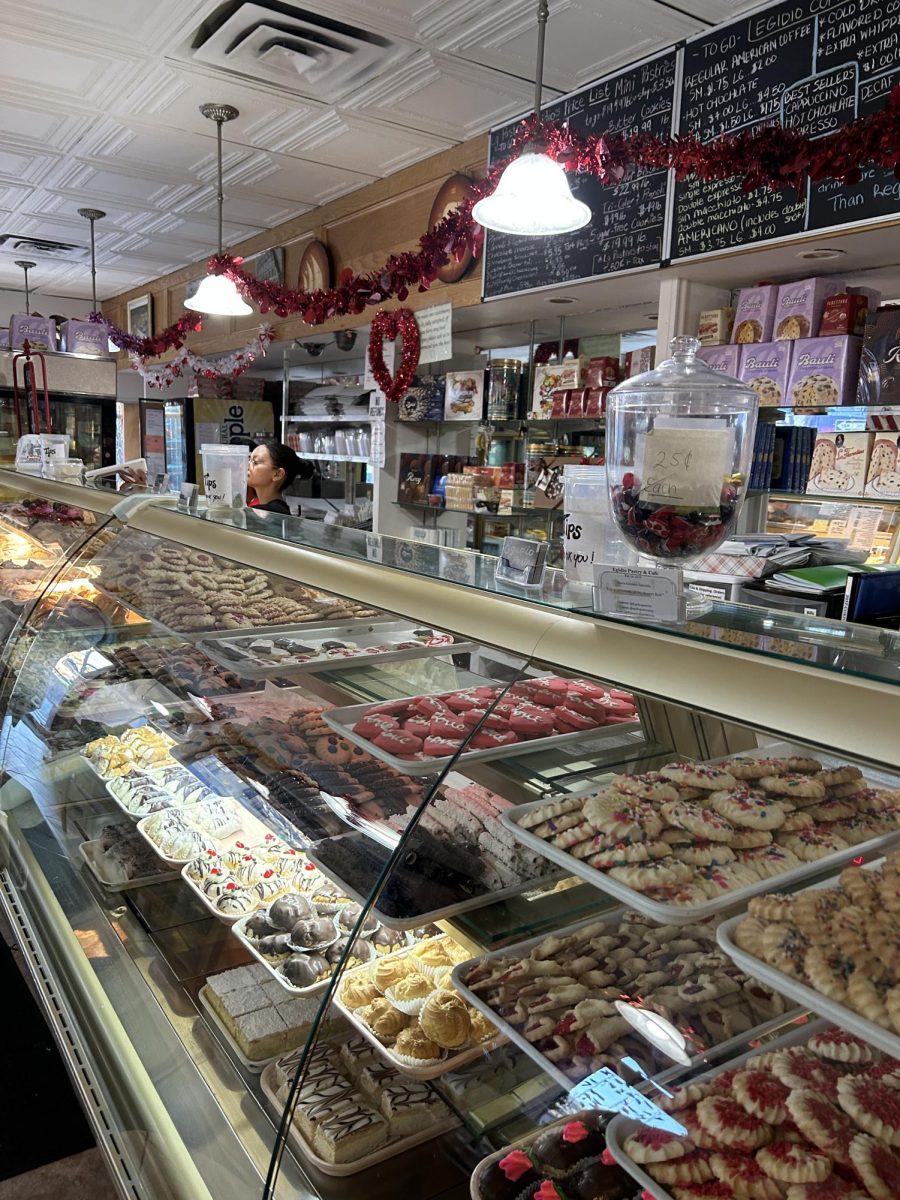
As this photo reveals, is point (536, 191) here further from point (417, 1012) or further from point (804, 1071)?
point (804, 1071)

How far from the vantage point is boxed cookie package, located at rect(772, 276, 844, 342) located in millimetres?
3412

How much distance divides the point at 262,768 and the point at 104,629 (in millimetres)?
945

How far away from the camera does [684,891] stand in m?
1.01

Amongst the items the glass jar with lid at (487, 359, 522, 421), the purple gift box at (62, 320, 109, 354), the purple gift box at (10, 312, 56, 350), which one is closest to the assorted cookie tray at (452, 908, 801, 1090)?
the glass jar with lid at (487, 359, 522, 421)

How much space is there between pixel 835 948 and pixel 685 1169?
30cm

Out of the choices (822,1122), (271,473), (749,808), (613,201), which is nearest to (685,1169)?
(822,1122)

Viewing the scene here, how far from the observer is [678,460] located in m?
1.05

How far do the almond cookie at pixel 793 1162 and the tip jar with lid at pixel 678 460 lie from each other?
0.66 meters

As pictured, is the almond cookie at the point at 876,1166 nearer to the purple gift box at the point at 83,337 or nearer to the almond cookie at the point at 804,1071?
the almond cookie at the point at 804,1071

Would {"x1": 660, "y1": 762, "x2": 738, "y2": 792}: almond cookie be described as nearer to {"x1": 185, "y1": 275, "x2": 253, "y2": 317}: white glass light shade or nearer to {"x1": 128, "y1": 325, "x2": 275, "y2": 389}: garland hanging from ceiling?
{"x1": 185, "y1": 275, "x2": 253, "y2": 317}: white glass light shade

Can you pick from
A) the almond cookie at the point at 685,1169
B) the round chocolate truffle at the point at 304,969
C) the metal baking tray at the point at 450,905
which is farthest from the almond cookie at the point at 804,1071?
the round chocolate truffle at the point at 304,969

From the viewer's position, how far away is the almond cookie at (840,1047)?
3.09 ft

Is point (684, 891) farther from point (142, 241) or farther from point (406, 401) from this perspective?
point (142, 241)

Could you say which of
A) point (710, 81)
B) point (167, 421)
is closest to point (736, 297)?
point (710, 81)
